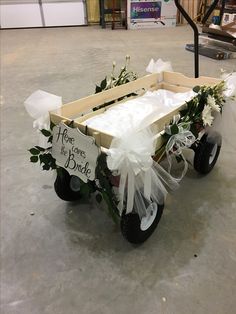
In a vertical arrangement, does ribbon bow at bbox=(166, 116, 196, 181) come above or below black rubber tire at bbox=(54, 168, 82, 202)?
above

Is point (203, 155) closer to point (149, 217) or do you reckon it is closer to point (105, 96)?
point (149, 217)

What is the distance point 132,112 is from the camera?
1283 millimetres

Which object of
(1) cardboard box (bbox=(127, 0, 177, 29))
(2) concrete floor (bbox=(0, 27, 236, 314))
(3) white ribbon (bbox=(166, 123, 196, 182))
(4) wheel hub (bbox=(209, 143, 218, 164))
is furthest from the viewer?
(1) cardboard box (bbox=(127, 0, 177, 29))

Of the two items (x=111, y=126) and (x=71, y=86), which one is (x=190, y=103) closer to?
(x=111, y=126)

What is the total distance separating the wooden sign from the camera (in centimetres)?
101

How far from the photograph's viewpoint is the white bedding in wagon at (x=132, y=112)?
3.80 ft

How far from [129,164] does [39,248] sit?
2.02ft

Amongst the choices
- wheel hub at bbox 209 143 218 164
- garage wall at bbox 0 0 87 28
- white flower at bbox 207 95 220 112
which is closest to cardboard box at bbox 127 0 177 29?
garage wall at bbox 0 0 87 28

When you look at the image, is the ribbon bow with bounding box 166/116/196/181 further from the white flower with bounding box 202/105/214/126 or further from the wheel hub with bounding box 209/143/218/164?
the wheel hub with bounding box 209/143/218/164

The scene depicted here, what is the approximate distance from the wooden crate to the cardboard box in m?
4.37

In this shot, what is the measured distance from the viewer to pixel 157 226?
1296 mm

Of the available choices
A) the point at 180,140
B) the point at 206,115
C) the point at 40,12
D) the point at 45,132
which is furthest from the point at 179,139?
the point at 40,12

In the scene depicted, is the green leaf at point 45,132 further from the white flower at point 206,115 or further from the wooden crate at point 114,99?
the white flower at point 206,115

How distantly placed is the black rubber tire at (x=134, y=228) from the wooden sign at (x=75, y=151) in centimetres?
23
